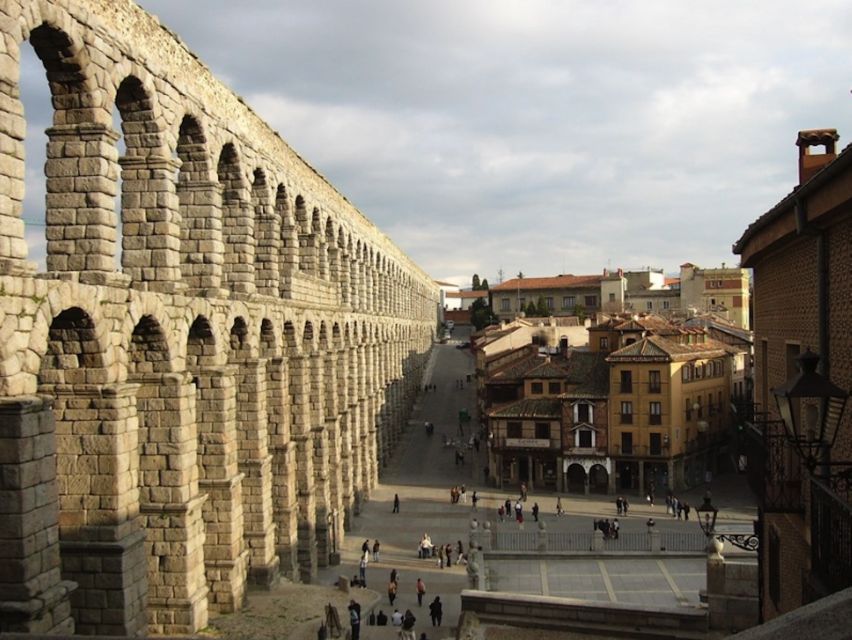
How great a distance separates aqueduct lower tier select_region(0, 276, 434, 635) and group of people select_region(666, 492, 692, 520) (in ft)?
71.0

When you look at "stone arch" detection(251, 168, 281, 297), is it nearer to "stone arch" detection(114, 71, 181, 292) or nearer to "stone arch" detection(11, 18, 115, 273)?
"stone arch" detection(114, 71, 181, 292)

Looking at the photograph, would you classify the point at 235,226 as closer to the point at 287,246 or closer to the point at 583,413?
the point at 287,246

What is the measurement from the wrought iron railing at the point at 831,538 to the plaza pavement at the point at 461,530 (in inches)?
717

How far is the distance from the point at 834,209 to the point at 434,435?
65.8 metres

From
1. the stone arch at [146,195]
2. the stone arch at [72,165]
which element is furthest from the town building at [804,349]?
the stone arch at [146,195]

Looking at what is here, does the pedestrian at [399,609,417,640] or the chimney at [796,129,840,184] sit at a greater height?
the chimney at [796,129,840,184]

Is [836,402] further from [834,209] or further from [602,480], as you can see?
[602,480]

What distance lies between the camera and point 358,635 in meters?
26.9

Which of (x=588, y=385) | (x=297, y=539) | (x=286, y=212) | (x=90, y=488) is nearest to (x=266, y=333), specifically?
(x=286, y=212)

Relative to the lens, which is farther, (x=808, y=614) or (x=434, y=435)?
(x=434, y=435)

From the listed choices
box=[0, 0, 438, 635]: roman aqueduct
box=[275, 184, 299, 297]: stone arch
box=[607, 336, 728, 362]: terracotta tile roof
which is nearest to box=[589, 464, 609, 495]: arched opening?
box=[607, 336, 728, 362]: terracotta tile roof

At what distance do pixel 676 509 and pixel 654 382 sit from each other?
30.4 ft

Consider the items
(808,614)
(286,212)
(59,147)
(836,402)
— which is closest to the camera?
(808,614)

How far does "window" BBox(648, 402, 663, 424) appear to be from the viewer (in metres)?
52.5
